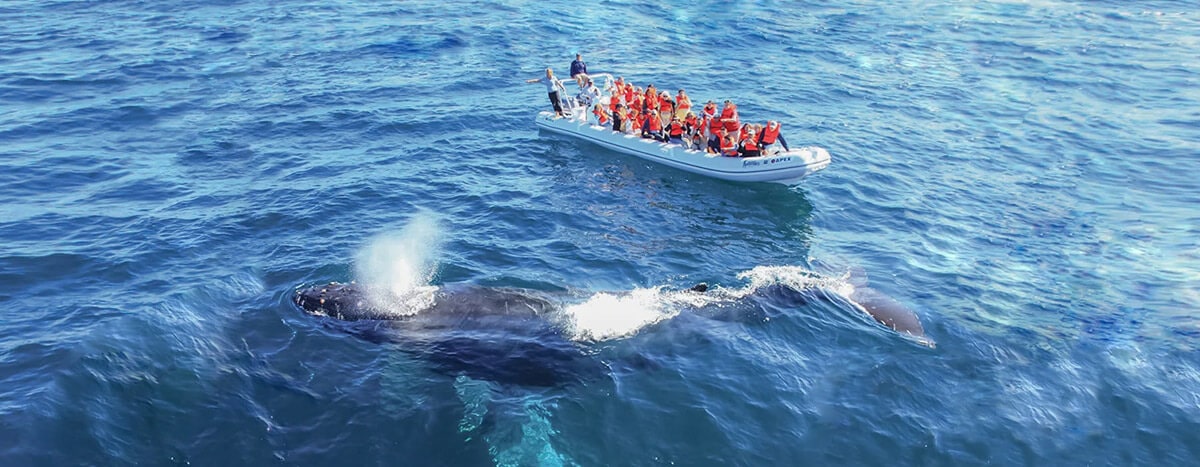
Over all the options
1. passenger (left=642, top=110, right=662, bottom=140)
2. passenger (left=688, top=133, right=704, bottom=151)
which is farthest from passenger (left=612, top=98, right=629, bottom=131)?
passenger (left=688, top=133, right=704, bottom=151)

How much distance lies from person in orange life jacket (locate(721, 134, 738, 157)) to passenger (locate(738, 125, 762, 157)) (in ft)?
0.66

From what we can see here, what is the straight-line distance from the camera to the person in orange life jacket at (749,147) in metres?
29.9

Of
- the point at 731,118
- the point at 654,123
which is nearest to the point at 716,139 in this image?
the point at 731,118

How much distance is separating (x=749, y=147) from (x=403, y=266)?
1312 cm

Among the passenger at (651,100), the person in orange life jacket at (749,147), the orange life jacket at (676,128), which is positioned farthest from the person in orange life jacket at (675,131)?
the person in orange life jacket at (749,147)

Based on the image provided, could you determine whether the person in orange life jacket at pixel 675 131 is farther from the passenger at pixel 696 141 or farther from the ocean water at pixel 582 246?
the ocean water at pixel 582 246

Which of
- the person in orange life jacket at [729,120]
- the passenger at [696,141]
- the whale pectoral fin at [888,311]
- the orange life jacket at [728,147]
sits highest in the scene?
the person in orange life jacket at [729,120]

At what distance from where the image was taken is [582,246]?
2541 centimetres

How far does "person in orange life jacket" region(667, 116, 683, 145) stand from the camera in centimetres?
3164

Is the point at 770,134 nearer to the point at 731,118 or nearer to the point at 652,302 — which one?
the point at 731,118

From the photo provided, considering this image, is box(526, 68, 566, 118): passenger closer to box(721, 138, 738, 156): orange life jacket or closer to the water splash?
box(721, 138, 738, 156): orange life jacket

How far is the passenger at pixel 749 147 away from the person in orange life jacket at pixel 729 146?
0.66 feet

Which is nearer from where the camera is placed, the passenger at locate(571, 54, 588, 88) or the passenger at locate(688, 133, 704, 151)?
the passenger at locate(688, 133, 704, 151)

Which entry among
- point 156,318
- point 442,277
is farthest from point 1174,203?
point 156,318
